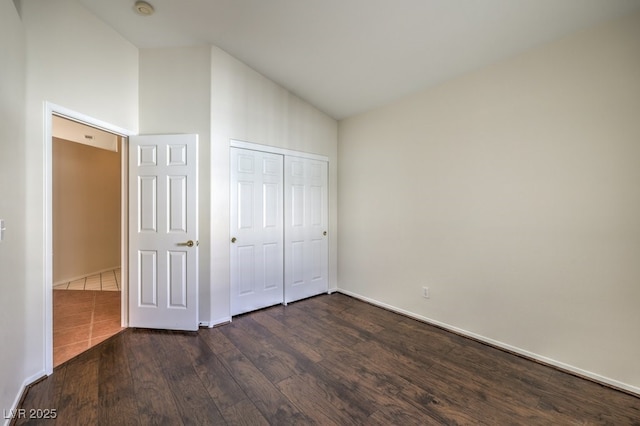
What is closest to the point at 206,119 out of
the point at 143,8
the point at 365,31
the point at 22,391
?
the point at 143,8

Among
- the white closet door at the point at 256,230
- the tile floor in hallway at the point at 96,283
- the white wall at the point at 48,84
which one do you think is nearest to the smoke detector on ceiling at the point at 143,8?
the white wall at the point at 48,84

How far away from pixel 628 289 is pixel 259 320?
3185 mm

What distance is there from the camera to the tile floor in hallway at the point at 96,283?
422 cm

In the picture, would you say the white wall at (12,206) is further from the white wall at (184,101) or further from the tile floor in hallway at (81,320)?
the white wall at (184,101)

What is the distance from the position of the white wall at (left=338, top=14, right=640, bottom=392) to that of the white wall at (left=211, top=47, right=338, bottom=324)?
3.96 feet

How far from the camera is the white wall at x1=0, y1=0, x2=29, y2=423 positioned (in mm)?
1598

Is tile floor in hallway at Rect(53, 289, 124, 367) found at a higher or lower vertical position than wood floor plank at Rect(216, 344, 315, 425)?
higher

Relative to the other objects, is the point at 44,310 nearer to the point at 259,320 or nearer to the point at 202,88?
the point at 259,320

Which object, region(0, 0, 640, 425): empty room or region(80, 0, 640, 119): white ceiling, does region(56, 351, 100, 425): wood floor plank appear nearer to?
region(0, 0, 640, 425): empty room

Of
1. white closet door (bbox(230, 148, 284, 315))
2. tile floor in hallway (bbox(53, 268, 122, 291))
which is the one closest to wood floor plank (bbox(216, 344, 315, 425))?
white closet door (bbox(230, 148, 284, 315))

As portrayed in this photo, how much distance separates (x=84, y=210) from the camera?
4.82 meters

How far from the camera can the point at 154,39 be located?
279 centimetres

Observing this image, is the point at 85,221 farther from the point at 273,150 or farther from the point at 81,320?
the point at 273,150

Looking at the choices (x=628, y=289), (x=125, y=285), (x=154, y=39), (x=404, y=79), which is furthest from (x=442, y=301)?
(x=154, y=39)
